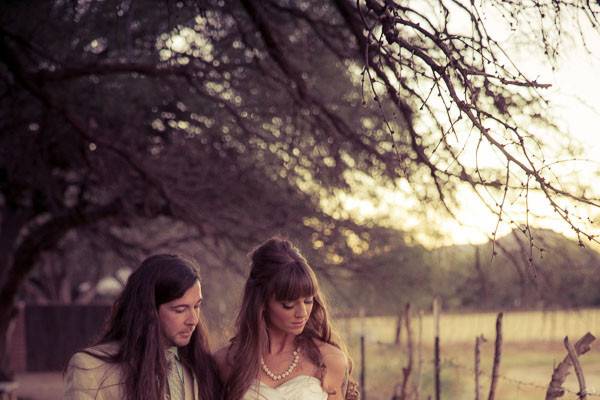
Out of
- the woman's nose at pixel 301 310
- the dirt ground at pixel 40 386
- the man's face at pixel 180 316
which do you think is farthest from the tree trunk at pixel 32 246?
the man's face at pixel 180 316

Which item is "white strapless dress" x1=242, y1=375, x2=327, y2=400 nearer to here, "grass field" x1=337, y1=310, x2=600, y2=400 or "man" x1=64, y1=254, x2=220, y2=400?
"man" x1=64, y1=254, x2=220, y2=400

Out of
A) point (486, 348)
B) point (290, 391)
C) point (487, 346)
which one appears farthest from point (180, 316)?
point (486, 348)

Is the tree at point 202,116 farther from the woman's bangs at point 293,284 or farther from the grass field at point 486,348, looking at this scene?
the woman's bangs at point 293,284

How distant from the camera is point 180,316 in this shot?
3887mm

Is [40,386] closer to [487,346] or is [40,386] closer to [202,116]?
[487,346]

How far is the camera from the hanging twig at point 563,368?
5.49 meters

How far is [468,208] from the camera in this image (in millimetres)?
6953

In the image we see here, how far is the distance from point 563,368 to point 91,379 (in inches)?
117

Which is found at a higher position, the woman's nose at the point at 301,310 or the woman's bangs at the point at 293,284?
the woman's bangs at the point at 293,284

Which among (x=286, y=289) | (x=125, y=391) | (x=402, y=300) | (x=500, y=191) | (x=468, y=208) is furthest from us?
(x=402, y=300)

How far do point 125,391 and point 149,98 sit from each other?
23.6ft

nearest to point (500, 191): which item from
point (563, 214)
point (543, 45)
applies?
point (543, 45)

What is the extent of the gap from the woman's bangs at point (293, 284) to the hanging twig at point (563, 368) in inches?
74.1

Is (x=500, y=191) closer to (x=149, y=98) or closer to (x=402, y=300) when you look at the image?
(x=149, y=98)
